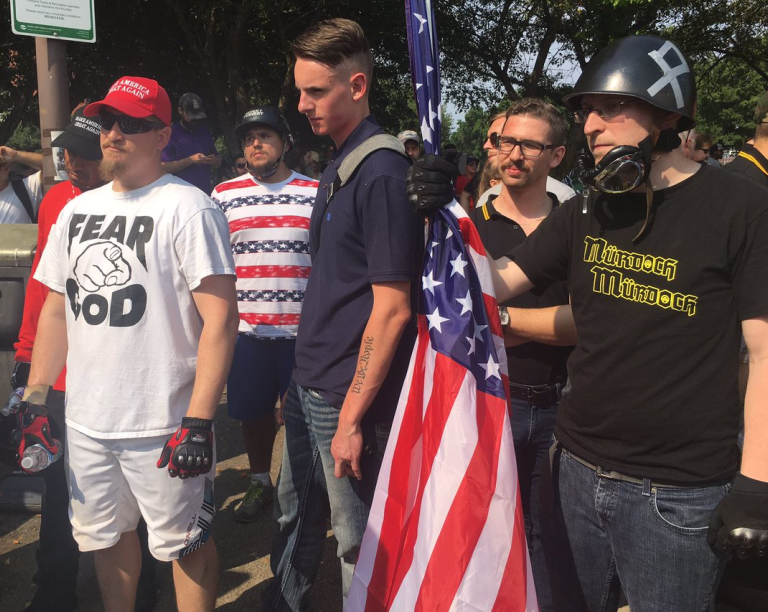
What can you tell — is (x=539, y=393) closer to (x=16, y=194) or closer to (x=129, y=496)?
(x=129, y=496)

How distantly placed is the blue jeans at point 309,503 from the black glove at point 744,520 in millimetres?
1138

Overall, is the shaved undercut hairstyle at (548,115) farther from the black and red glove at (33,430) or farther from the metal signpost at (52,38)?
the metal signpost at (52,38)

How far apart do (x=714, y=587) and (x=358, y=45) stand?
2.05m

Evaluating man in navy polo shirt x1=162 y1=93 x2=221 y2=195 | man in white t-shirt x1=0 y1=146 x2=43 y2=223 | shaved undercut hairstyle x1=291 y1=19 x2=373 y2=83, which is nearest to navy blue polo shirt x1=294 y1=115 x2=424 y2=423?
shaved undercut hairstyle x1=291 y1=19 x2=373 y2=83

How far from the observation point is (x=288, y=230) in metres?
3.81

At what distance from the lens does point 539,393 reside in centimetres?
276

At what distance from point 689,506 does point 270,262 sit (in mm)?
2617

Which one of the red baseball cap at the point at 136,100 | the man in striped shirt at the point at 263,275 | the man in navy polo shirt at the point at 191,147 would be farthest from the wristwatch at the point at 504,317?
the man in navy polo shirt at the point at 191,147

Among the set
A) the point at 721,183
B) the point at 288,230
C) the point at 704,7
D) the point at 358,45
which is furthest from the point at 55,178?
the point at 704,7

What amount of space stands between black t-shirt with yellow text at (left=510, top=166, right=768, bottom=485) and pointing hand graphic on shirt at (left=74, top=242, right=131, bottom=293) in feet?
5.24

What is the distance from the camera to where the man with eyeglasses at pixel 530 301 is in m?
2.76

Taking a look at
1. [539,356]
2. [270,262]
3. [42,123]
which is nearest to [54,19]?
[42,123]

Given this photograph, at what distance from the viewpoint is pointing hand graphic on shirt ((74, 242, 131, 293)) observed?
2393mm

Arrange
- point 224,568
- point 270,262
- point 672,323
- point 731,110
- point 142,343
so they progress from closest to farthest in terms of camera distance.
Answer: point 672,323 → point 142,343 → point 224,568 → point 270,262 → point 731,110
